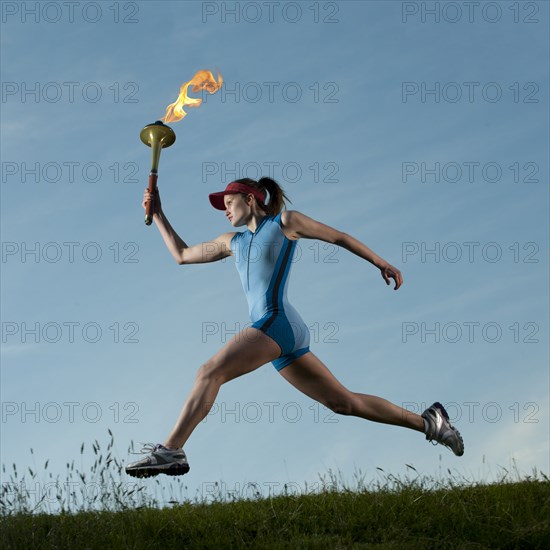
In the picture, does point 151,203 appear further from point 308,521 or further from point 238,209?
point 308,521

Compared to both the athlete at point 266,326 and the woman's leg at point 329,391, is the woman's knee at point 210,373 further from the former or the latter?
the woman's leg at point 329,391

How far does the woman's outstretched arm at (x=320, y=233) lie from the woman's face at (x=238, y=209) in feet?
1.33

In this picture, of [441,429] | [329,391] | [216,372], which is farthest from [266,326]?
[441,429]

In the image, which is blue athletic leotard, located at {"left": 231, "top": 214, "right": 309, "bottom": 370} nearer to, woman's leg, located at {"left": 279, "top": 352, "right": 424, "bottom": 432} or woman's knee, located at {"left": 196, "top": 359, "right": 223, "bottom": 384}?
woman's leg, located at {"left": 279, "top": 352, "right": 424, "bottom": 432}

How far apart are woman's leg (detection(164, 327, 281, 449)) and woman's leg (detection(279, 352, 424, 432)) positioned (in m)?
0.47

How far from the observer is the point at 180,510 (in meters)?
7.81

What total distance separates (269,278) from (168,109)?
253 cm

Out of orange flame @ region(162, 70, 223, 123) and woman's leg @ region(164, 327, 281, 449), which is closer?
woman's leg @ region(164, 327, 281, 449)

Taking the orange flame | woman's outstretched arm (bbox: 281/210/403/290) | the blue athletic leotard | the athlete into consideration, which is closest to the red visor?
the athlete

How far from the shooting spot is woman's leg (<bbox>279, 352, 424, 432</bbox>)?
7.46 m

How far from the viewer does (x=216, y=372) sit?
6828 millimetres

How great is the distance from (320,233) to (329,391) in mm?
1414

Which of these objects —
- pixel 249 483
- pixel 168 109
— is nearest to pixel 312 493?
pixel 249 483

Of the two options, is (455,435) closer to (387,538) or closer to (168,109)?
(387,538)
